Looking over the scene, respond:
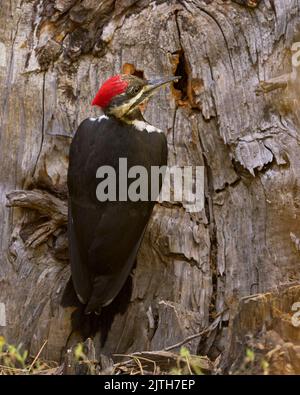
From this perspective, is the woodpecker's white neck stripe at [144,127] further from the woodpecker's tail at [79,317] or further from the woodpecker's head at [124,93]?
the woodpecker's tail at [79,317]

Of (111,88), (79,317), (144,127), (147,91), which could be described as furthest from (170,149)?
(79,317)

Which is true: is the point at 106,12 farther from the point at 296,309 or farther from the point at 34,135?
the point at 296,309

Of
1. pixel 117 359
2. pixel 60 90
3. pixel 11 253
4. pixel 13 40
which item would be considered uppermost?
pixel 13 40

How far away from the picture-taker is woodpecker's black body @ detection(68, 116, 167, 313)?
5121 millimetres

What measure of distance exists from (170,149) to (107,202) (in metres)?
0.63

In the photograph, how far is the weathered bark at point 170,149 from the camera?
5102 mm

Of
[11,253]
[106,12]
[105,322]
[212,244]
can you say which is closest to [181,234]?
[212,244]

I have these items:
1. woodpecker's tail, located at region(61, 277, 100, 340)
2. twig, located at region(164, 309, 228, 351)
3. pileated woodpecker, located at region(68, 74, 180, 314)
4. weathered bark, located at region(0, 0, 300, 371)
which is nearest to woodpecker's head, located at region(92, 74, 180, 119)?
pileated woodpecker, located at region(68, 74, 180, 314)

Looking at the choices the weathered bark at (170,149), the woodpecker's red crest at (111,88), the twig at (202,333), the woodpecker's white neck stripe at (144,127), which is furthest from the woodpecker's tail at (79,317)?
the woodpecker's red crest at (111,88)

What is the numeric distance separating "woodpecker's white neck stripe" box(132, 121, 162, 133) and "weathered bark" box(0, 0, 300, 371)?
0.77 feet

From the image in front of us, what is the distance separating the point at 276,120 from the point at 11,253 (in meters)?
1.88

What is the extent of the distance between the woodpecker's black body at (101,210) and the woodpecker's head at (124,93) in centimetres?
13

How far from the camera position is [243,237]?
5.16 meters

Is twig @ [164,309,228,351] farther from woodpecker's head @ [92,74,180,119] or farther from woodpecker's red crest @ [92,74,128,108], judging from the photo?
woodpecker's red crest @ [92,74,128,108]
